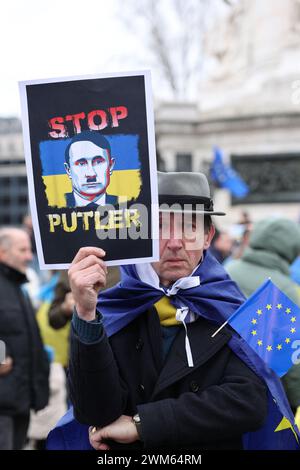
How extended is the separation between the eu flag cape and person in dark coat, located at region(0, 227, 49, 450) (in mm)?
1985

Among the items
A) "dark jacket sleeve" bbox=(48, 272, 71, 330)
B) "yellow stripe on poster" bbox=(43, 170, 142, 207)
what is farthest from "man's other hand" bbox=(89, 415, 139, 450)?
"dark jacket sleeve" bbox=(48, 272, 71, 330)

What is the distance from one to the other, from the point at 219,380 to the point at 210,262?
17.8 inches

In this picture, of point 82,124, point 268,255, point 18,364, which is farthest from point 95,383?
point 18,364

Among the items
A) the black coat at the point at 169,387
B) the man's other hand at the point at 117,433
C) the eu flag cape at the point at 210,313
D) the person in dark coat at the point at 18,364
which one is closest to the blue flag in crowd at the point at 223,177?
the person in dark coat at the point at 18,364

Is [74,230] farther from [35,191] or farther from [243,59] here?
[243,59]

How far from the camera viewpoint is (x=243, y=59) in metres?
19.8

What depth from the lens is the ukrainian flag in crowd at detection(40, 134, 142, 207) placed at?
246 cm

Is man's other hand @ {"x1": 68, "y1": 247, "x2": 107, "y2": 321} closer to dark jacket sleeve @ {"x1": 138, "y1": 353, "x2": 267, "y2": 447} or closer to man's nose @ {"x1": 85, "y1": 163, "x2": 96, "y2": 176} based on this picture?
man's nose @ {"x1": 85, "y1": 163, "x2": 96, "y2": 176}

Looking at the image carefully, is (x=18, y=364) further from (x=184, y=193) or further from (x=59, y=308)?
(x=184, y=193)

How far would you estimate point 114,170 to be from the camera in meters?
2.49

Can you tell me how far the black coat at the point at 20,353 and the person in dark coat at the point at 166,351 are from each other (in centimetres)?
217

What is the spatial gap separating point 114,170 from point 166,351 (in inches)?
26.2

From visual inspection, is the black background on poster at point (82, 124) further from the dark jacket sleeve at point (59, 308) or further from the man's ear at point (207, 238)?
the dark jacket sleeve at point (59, 308)

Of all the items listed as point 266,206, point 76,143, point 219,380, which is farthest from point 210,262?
point 266,206
